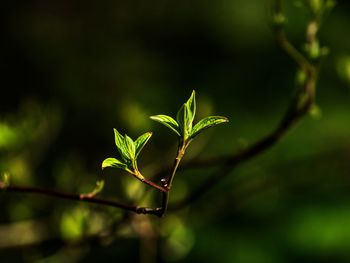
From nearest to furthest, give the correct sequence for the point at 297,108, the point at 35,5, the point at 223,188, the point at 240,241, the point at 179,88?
the point at 297,108 → the point at 240,241 → the point at 223,188 → the point at 179,88 → the point at 35,5

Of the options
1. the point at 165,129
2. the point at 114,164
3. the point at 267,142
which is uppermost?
the point at 165,129

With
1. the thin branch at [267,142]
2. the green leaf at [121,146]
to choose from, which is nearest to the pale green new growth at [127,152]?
the green leaf at [121,146]

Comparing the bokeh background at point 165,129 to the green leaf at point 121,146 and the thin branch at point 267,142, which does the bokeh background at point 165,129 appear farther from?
the green leaf at point 121,146

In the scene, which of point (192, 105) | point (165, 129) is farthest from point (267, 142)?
point (165, 129)

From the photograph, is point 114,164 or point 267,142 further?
point 267,142

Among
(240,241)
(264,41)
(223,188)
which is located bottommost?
(240,241)

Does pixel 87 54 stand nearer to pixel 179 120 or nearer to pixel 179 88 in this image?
pixel 179 88

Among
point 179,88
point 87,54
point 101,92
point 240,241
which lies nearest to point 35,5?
point 87,54

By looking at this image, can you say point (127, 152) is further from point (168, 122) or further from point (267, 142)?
point (267, 142)

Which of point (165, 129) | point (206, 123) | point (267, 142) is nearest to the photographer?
point (206, 123)
